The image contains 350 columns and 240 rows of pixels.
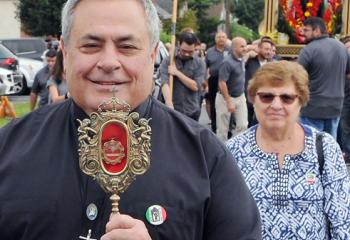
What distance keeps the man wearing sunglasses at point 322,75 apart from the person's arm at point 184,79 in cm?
143

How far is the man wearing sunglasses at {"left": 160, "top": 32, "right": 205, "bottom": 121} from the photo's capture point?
10945 millimetres

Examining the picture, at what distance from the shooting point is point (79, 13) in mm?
2621

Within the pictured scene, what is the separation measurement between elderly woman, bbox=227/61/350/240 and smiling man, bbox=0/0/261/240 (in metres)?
1.52

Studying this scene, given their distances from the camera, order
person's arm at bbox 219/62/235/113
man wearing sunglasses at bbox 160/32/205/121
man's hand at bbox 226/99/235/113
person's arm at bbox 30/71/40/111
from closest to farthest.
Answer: man wearing sunglasses at bbox 160/32/205/121 < person's arm at bbox 30/71/40/111 < person's arm at bbox 219/62/235/113 < man's hand at bbox 226/99/235/113

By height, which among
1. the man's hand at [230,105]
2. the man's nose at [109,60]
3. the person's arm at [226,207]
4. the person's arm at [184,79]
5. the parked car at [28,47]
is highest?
the man's nose at [109,60]

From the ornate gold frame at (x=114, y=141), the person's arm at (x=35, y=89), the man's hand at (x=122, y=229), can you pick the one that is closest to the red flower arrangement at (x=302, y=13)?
the person's arm at (x=35, y=89)

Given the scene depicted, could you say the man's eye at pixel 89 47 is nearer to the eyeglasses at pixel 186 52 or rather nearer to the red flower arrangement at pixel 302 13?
the eyeglasses at pixel 186 52

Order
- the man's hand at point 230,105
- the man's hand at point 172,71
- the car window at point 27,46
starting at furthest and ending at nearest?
the car window at point 27,46, the man's hand at point 230,105, the man's hand at point 172,71

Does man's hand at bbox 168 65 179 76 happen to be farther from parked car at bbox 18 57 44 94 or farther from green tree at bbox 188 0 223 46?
green tree at bbox 188 0 223 46

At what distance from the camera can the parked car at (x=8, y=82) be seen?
21.0 meters

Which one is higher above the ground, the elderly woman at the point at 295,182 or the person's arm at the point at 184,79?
the elderly woman at the point at 295,182

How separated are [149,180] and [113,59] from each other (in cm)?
39

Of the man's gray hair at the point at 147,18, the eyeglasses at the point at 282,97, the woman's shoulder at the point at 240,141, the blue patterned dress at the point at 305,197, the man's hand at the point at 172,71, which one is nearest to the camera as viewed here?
the man's gray hair at the point at 147,18

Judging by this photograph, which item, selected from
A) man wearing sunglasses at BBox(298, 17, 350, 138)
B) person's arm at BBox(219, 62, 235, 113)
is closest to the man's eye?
man wearing sunglasses at BBox(298, 17, 350, 138)
